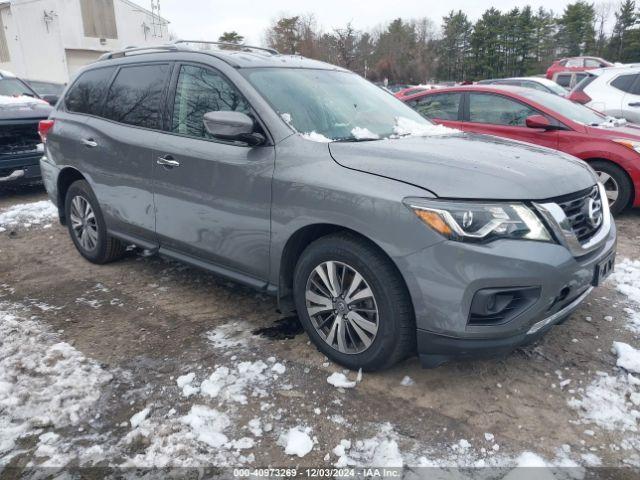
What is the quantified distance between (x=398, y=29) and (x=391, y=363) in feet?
223

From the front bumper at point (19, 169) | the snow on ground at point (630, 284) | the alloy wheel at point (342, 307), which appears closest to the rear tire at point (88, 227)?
the alloy wheel at point (342, 307)

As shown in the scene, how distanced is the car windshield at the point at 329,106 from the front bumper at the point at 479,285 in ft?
3.53

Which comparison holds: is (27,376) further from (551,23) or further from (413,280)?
(551,23)

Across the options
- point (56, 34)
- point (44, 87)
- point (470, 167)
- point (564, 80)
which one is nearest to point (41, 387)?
point (470, 167)

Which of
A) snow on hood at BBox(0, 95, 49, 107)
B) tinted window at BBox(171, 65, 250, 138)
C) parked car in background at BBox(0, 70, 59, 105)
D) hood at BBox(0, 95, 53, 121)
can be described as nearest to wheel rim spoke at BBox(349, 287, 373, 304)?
tinted window at BBox(171, 65, 250, 138)

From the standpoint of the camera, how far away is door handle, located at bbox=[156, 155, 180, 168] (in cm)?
345

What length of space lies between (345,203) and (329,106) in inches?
38.8

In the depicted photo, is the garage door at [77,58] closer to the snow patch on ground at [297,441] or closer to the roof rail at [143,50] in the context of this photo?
the roof rail at [143,50]

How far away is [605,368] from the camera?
290 cm

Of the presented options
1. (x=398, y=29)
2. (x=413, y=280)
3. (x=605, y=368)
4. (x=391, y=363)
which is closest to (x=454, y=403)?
(x=391, y=363)

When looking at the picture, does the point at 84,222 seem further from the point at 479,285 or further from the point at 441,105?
the point at 441,105

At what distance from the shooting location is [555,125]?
19.3ft

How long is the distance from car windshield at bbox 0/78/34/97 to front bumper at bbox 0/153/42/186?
2.27m

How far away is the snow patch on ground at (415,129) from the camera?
3.31 metres
